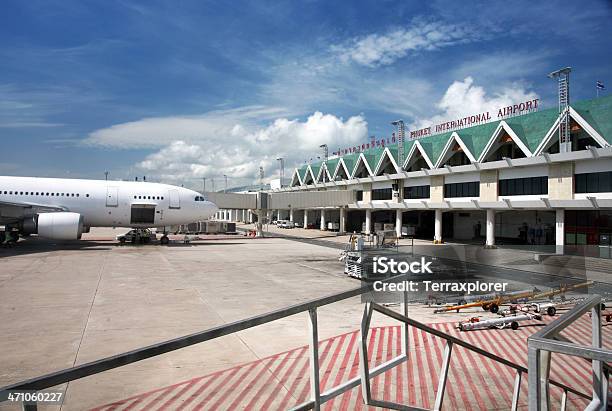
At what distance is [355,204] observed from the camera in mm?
59844

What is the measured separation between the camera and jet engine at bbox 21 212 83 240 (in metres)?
32.9

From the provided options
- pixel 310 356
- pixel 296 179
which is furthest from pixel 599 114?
pixel 296 179

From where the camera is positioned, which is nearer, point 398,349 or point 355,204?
point 398,349

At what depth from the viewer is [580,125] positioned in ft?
108

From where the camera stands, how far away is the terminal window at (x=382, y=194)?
179 feet

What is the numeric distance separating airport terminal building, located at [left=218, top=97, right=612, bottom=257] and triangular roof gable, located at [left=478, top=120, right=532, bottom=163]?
9cm

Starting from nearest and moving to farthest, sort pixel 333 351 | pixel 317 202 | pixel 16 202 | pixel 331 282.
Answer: pixel 333 351 < pixel 331 282 < pixel 16 202 < pixel 317 202

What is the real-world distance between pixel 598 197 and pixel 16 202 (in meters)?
44.9

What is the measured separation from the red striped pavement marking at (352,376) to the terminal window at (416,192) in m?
38.2

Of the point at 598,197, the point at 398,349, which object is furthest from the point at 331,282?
the point at 598,197

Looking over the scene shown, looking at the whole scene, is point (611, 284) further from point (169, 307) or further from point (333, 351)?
point (169, 307)

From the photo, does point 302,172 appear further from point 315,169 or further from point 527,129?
point 527,129

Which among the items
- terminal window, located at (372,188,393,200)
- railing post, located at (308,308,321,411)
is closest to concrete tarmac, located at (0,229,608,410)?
railing post, located at (308,308,321,411)

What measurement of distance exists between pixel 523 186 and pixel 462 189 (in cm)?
743
